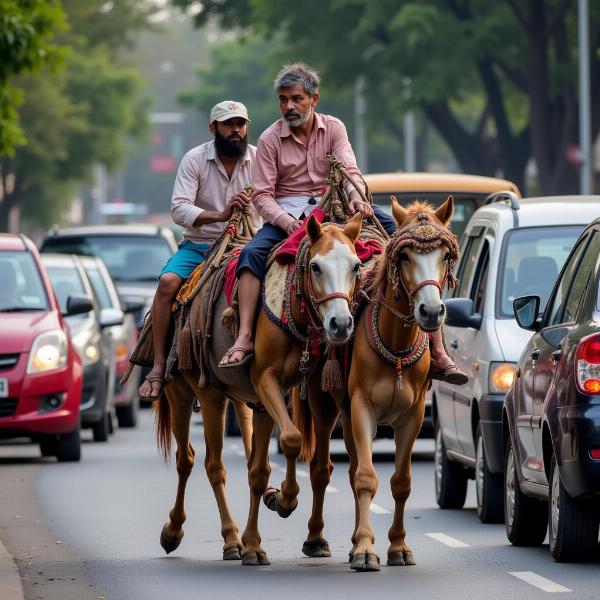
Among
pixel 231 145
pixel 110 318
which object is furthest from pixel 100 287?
pixel 231 145

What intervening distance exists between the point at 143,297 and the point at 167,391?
15.5m

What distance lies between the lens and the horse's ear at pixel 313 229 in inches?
413

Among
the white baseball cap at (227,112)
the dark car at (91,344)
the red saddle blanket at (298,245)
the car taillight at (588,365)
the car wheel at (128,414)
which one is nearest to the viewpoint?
the car taillight at (588,365)

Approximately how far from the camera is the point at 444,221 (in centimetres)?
1057

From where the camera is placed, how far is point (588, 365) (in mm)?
10211

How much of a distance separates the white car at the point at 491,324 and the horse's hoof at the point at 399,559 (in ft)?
7.56

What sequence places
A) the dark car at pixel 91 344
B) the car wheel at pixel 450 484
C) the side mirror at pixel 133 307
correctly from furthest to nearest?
1. the side mirror at pixel 133 307
2. the dark car at pixel 91 344
3. the car wheel at pixel 450 484

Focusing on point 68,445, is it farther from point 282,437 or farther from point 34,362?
point 282,437

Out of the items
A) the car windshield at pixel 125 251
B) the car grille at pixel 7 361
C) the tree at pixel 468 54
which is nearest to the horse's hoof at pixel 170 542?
the car grille at pixel 7 361

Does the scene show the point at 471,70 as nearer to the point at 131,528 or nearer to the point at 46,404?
the point at 46,404

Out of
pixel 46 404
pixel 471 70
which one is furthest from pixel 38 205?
pixel 46 404

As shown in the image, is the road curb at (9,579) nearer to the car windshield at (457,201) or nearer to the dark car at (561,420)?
the dark car at (561,420)

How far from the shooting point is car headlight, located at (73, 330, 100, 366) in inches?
817

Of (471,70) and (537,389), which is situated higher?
(471,70)
